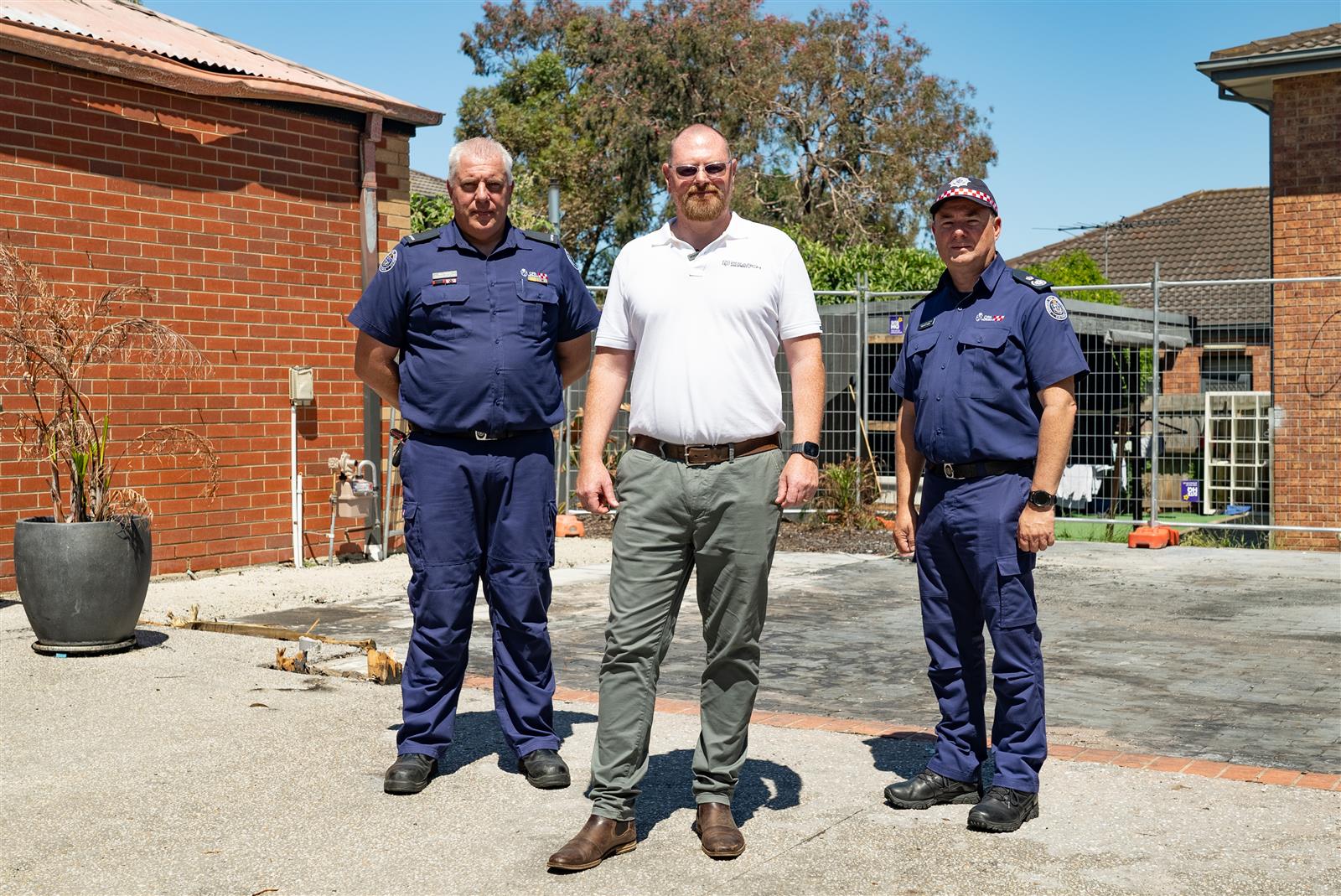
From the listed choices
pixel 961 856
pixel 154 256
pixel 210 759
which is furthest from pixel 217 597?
pixel 961 856

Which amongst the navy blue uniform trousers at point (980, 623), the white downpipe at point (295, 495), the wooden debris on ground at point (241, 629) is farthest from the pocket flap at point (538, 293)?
the white downpipe at point (295, 495)

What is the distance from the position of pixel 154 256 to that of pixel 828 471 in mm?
7005

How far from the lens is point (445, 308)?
4945 mm

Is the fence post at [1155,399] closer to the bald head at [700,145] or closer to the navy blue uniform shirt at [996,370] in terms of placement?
the navy blue uniform shirt at [996,370]

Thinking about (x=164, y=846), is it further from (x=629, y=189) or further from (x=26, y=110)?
(x=629, y=189)

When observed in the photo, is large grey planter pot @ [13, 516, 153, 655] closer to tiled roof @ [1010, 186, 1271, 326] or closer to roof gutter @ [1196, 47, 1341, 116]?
roof gutter @ [1196, 47, 1341, 116]

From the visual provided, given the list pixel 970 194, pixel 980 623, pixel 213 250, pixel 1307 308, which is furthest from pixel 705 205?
pixel 1307 308

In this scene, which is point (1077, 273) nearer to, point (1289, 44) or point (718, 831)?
point (1289, 44)

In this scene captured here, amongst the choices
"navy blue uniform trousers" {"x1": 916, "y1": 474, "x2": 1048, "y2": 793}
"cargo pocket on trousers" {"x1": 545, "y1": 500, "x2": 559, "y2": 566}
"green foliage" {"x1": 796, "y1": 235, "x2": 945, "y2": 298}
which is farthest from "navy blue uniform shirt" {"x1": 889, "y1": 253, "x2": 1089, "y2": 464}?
"green foliage" {"x1": 796, "y1": 235, "x2": 945, "y2": 298}

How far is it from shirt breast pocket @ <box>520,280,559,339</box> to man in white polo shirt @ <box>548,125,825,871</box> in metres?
0.72

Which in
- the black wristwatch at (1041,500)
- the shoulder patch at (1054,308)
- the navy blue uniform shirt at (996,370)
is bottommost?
the black wristwatch at (1041,500)

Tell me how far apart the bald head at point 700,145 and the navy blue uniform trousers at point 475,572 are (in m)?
1.26

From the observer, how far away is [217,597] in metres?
9.31

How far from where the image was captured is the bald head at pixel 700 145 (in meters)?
4.20
